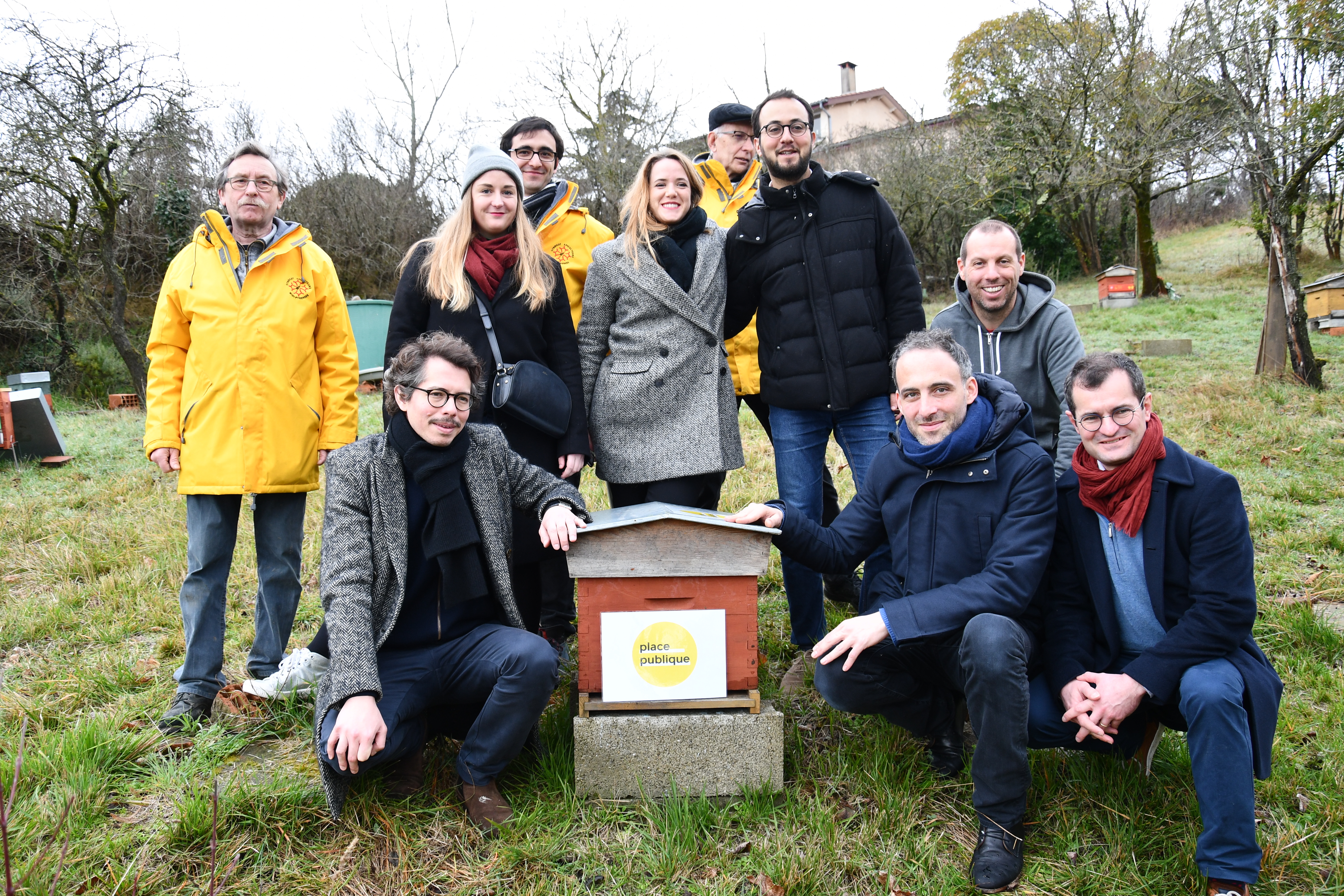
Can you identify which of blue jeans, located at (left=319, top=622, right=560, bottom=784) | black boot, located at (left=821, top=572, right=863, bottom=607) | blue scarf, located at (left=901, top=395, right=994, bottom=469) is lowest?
black boot, located at (left=821, top=572, right=863, bottom=607)

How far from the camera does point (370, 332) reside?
1485 centimetres

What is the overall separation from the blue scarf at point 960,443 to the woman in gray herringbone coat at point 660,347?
0.98m

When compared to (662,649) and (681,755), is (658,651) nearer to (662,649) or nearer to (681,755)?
(662,649)

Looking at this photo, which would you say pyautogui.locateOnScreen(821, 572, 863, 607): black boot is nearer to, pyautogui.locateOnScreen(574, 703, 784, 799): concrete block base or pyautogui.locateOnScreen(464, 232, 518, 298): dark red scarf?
pyautogui.locateOnScreen(574, 703, 784, 799): concrete block base

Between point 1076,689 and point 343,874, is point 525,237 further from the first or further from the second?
point 1076,689

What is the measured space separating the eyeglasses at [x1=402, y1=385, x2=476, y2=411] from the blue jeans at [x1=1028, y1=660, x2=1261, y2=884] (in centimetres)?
235

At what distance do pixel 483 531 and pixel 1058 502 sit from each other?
1.93m

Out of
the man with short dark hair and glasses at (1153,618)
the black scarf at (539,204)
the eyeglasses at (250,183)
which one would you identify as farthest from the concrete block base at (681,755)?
the eyeglasses at (250,183)

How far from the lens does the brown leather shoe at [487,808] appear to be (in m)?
2.68

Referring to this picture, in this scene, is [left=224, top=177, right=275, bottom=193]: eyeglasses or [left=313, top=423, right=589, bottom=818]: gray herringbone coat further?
[left=224, top=177, right=275, bottom=193]: eyeglasses

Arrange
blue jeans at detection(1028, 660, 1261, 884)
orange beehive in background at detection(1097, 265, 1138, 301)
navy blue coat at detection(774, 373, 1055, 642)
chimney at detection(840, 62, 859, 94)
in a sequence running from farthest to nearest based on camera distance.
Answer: chimney at detection(840, 62, 859, 94) < orange beehive in background at detection(1097, 265, 1138, 301) < navy blue coat at detection(774, 373, 1055, 642) < blue jeans at detection(1028, 660, 1261, 884)

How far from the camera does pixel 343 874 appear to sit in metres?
2.52

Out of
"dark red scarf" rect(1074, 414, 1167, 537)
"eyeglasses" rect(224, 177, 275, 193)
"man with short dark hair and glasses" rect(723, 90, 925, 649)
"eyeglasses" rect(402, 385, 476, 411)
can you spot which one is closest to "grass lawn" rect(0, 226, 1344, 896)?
"dark red scarf" rect(1074, 414, 1167, 537)

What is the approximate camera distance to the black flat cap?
4562 millimetres
